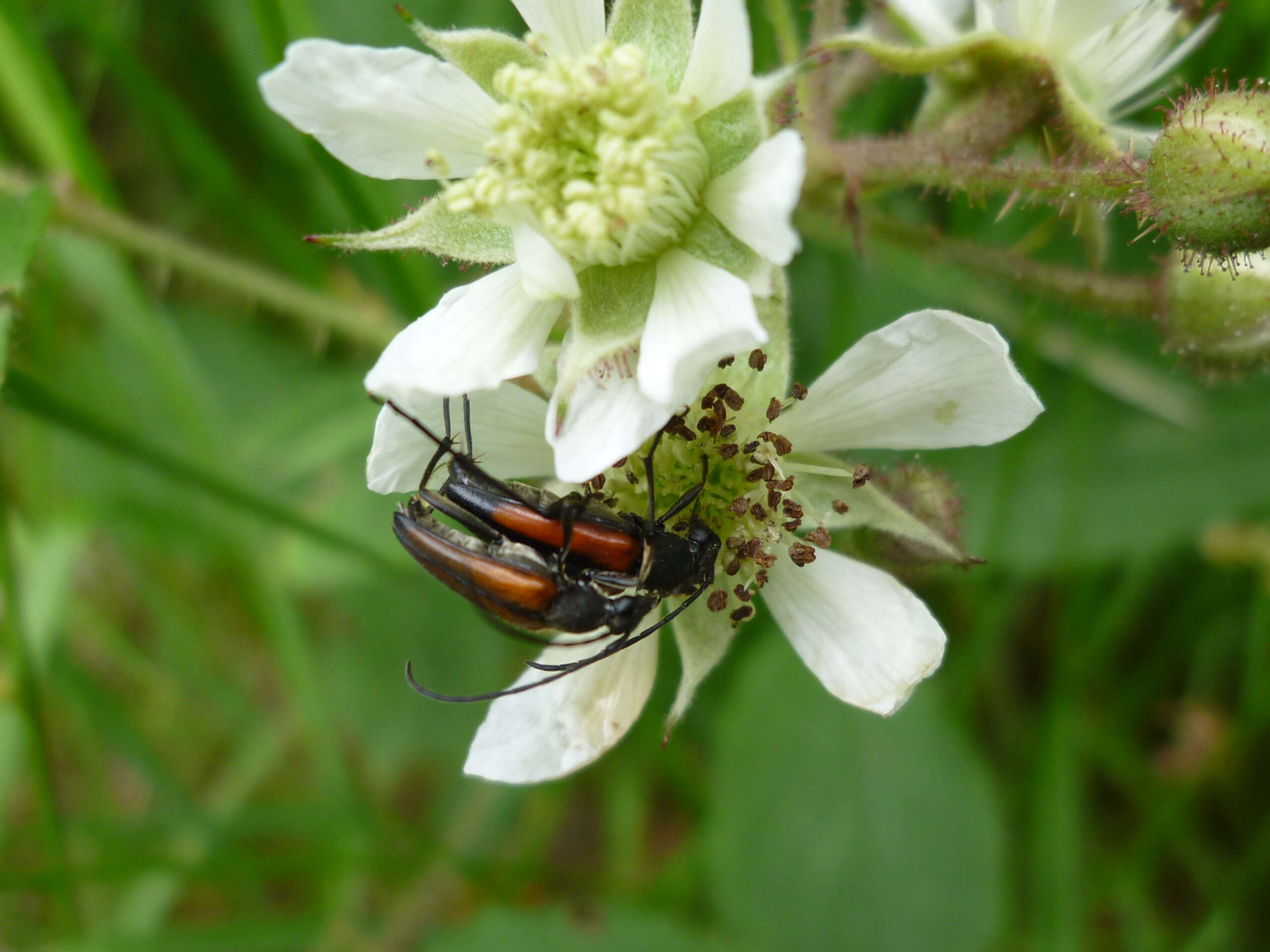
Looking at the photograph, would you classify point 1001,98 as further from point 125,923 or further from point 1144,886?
point 125,923

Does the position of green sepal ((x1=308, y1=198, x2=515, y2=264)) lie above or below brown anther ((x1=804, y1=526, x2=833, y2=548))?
above

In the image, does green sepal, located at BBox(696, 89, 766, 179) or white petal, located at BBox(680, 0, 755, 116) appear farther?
green sepal, located at BBox(696, 89, 766, 179)

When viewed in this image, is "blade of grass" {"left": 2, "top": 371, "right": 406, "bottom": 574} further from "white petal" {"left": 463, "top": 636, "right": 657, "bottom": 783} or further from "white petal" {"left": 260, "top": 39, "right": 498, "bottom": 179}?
"white petal" {"left": 463, "top": 636, "right": 657, "bottom": 783}

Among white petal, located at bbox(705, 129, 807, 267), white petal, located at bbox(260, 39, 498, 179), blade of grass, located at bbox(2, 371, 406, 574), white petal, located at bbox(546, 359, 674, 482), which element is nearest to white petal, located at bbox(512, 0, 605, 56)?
white petal, located at bbox(260, 39, 498, 179)

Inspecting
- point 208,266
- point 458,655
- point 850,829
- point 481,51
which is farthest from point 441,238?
point 458,655

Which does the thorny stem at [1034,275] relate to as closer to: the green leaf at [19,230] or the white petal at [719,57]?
the white petal at [719,57]

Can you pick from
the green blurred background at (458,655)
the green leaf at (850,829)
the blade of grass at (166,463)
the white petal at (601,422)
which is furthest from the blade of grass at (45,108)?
the green leaf at (850,829)

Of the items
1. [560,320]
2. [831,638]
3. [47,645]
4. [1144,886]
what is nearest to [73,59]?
[47,645]
